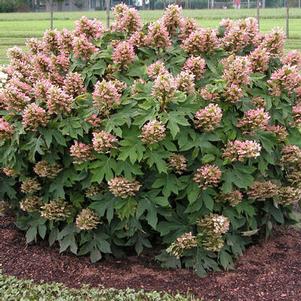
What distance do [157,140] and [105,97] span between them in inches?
16.2

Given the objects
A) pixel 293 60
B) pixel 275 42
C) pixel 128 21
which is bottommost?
pixel 293 60

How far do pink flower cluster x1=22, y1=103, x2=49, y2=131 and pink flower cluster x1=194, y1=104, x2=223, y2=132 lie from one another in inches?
35.4

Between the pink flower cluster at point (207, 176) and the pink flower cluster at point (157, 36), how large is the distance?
0.91 meters

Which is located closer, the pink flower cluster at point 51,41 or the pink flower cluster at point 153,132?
the pink flower cluster at point 153,132

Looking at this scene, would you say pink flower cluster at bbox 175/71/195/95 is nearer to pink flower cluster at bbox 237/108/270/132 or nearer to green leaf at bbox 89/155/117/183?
pink flower cluster at bbox 237/108/270/132

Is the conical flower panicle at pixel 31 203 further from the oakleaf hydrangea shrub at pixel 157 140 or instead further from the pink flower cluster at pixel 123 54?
the pink flower cluster at pixel 123 54

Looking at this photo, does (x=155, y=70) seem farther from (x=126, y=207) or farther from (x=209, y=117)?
(x=126, y=207)

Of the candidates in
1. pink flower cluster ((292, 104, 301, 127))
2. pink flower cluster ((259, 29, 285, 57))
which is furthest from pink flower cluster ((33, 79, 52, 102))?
pink flower cluster ((292, 104, 301, 127))

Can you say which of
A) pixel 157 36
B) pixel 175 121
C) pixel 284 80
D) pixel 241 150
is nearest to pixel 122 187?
pixel 175 121

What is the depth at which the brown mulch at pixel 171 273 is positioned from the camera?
11.9ft

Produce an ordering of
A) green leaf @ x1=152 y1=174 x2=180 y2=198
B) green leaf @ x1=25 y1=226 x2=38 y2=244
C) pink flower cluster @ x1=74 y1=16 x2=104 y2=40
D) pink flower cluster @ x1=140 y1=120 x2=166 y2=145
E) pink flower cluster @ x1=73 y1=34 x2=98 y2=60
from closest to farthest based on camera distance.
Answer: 1. pink flower cluster @ x1=140 y1=120 x2=166 y2=145
2. green leaf @ x1=152 y1=174 x2=180 y2=198
3. pink flower cluster @ x1=73 y1=34 x2=98 y2=60
4. green leaf @ x1=25 y1=226 x2=38 y2=244
5. pink flower cluster @ x1=74 y1=16 x2=104 y2=40

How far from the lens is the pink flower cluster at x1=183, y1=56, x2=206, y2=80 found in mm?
3781

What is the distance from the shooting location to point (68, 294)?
11.5ft

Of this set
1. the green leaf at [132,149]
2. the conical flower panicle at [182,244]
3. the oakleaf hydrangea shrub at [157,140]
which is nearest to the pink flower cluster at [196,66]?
the oakleaf hydrangea shrub at [157,140]
